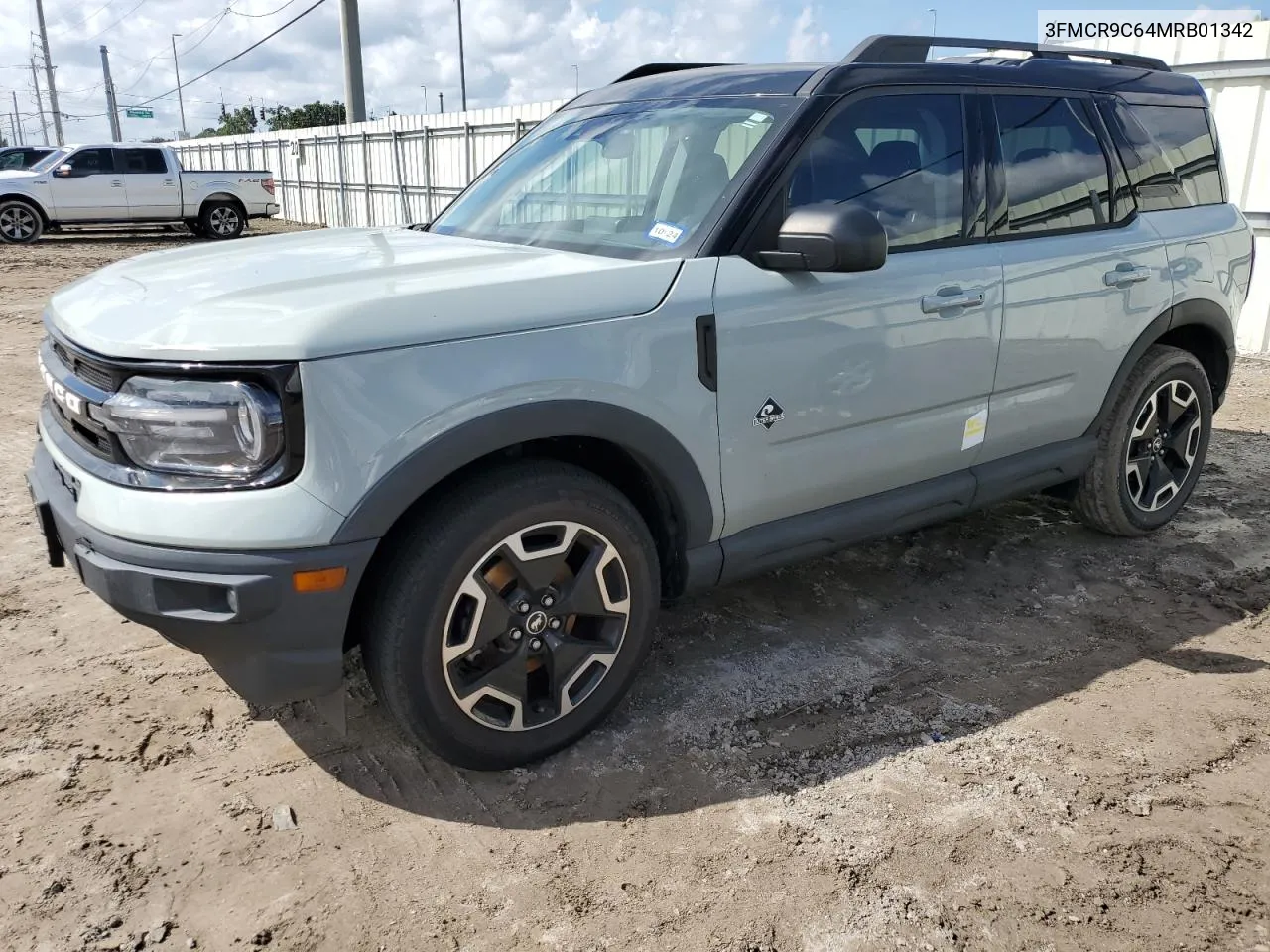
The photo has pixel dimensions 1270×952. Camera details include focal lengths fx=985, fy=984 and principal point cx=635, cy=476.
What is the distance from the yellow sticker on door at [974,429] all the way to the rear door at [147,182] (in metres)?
19.1

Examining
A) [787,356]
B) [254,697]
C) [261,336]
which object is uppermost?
[261,336]

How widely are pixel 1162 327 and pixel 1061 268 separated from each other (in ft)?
2.62

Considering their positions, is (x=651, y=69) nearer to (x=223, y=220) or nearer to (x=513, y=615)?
(x=513, y=615)

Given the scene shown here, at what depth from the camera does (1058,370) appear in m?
3.79

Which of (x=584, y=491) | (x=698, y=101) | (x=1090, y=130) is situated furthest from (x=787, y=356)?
(x=1090, y=130)

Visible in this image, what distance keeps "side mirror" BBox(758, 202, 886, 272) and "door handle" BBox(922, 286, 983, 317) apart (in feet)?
1.71

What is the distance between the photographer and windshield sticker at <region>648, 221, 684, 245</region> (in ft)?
9.59

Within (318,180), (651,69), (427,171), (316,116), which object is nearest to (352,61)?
A: (318,180)

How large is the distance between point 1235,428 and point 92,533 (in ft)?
22.2

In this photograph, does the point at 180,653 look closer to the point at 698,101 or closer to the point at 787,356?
the point at 787,356

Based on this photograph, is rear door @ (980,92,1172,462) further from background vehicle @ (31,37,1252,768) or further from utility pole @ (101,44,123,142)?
utility pole @ (101,44,123,142)

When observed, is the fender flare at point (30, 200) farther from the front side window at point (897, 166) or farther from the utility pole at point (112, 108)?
the utility pole at point (112, 108)

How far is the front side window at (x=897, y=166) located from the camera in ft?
10.1

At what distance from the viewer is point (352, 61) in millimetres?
23938
